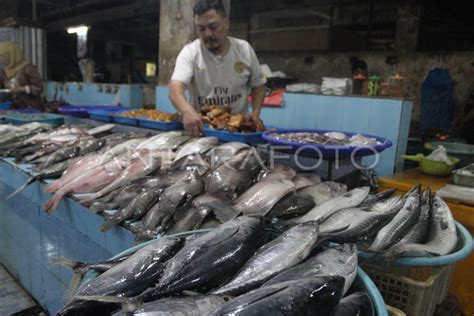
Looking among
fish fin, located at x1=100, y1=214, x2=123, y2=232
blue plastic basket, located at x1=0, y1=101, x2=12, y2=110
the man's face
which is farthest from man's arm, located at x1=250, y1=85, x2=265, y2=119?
blue plastic basket, located at x1=0, y1=101, x2=12, y2=110

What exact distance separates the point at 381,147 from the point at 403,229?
88cm

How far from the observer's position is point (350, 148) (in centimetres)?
224

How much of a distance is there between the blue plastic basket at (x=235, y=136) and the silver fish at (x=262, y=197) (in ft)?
3.16

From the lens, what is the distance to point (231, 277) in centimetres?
125

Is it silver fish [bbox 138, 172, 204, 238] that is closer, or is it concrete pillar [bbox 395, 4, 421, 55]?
silver fish [bbox 138, 172, 204, 238]

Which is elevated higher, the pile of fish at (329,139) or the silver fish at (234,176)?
the pile of fish at (329,139)

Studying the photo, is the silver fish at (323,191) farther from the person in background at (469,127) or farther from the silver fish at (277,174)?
the person in background at (469,127)

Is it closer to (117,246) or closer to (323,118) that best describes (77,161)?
(117,246)

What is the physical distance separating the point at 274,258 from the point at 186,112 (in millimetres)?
2130

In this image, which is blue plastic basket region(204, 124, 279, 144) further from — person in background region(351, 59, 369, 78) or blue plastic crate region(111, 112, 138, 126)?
person in background region(351, 59, 369, 78)

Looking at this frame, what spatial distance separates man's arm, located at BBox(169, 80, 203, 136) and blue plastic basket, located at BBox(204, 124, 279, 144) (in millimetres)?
98

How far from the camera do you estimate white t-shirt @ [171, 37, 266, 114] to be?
11.6 feet

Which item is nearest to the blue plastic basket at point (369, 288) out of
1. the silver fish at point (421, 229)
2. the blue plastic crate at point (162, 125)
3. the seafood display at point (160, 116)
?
the silver fish at point (421, 229)

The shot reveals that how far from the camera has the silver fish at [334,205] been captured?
5.59ft
